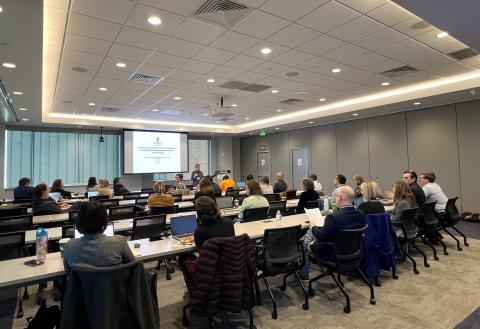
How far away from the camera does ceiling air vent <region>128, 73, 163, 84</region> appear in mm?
6074

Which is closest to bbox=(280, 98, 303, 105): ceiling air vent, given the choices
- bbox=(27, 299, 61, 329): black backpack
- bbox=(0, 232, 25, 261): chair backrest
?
bbox=(0, 232, 25, 261): chair backrest

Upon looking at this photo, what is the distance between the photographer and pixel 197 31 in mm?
4191

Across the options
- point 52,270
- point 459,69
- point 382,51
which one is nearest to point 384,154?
point 459,69

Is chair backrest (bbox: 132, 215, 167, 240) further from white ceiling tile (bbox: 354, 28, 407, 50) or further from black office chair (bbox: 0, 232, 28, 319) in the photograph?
white ceiling tile (bbox: 354, 28, 407, 50)

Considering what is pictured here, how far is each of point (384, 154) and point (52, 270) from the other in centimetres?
944

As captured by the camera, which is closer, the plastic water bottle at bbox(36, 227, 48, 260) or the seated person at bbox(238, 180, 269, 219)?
the plastic water bottle at bbox(36, 227, 48, 260)

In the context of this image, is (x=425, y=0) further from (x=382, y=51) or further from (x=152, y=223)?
(x=152, y=223)

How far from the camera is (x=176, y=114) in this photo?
10273mm

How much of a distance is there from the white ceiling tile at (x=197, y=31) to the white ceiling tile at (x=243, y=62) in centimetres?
84

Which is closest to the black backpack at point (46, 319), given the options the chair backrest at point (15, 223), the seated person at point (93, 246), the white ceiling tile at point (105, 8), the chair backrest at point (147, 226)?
the seated person at point (93, 246)

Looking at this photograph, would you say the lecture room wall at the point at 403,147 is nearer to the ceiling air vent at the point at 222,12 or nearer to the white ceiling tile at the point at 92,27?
the ceiling air vent at the point at 222,12

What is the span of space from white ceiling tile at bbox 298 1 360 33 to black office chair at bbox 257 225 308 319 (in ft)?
8.57

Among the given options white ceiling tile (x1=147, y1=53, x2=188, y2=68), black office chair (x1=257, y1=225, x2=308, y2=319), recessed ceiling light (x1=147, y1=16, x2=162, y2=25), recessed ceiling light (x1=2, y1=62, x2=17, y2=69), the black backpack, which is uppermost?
white ceiling tile (x1=147, y1=53, x2=188, y2=68)

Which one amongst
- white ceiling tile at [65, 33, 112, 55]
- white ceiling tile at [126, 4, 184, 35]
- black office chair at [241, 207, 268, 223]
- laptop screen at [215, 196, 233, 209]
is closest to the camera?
white ceiling tile at [126, 4, 184, 35]
